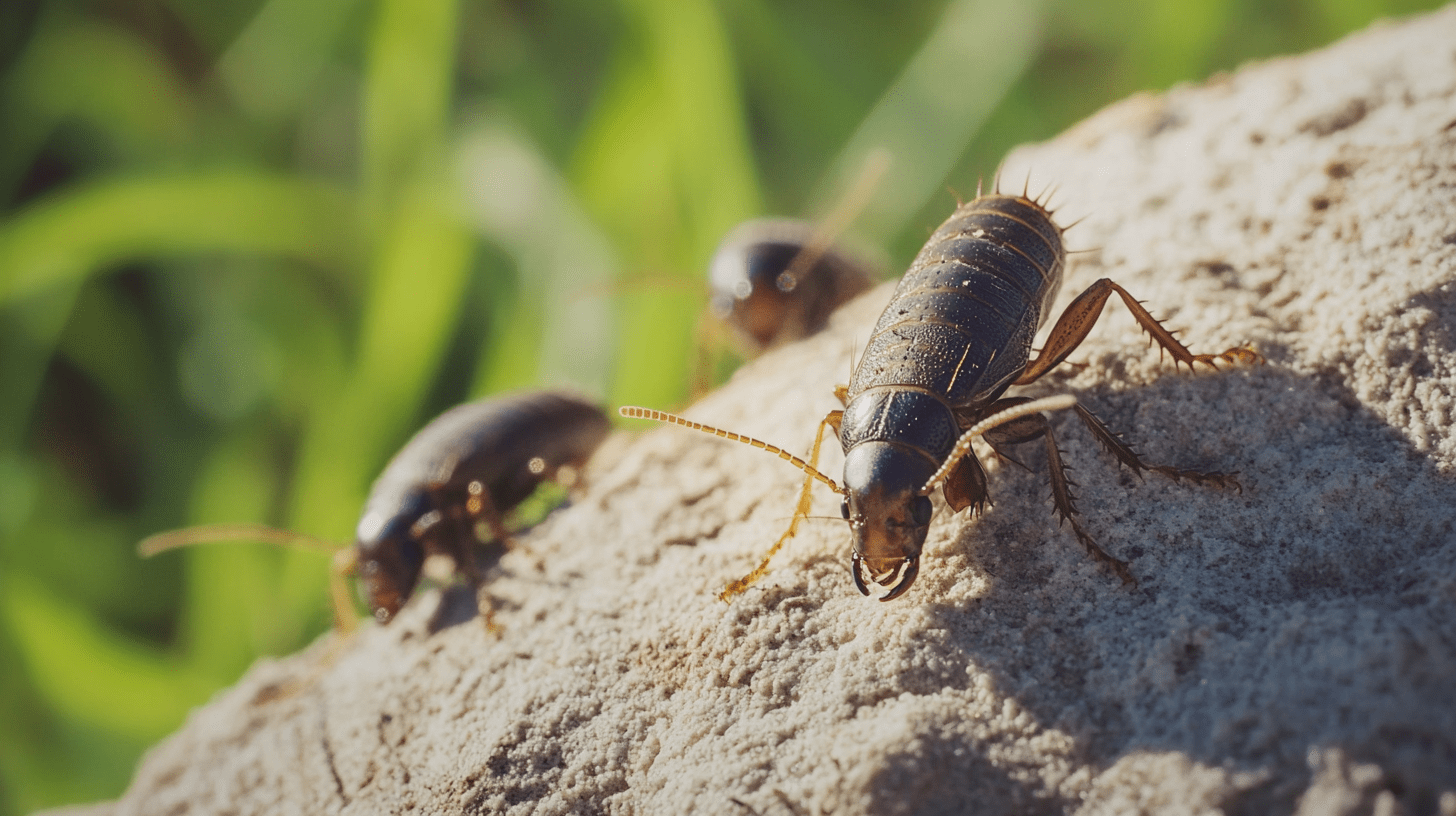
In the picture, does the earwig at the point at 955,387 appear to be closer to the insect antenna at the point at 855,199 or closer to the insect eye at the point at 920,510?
the insect eye at the point at 920,510

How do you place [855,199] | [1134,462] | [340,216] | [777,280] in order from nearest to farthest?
[1134,462] < [777,280] < [855,199] < [340,216]

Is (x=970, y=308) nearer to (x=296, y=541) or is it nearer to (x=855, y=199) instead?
(x=296, y=541)

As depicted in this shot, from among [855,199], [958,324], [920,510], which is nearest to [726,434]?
[920,510]

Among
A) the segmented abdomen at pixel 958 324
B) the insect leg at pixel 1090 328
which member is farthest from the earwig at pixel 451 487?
the insect leg at pixel 1090 328

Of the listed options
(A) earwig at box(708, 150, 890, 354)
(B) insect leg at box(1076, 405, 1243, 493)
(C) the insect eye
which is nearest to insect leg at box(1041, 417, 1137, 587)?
(B) insect leg at box(1076, 405, 1243, 493)

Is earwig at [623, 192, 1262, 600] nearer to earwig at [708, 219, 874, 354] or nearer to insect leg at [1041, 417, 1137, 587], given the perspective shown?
insect leg at [1041, 417, 1137, 587]

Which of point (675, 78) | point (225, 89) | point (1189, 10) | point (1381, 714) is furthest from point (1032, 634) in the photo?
point (225, 89)
